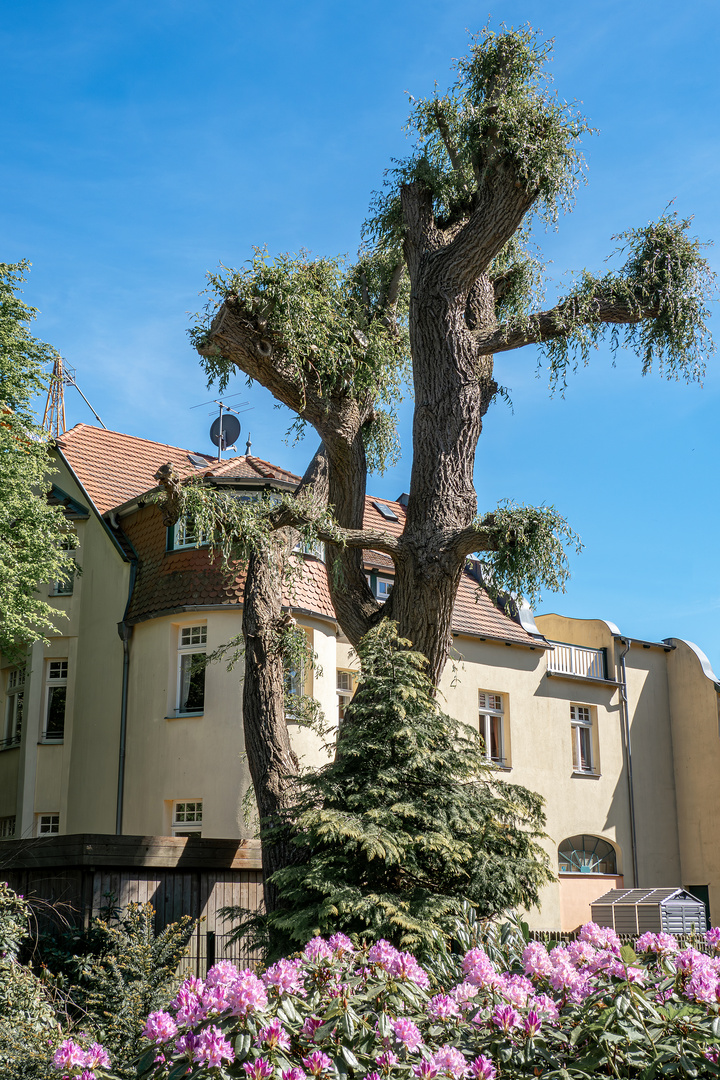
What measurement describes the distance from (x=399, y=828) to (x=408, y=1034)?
5.95m

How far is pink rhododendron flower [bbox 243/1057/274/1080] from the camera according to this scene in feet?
12.1

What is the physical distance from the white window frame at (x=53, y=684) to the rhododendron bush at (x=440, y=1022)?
18157 millimetres

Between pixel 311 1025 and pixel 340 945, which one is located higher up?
pixel 340 945

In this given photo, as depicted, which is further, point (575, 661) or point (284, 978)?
point (575, 661)

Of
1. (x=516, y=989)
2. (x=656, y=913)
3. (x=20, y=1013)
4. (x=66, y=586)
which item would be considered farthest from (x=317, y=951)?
(x=66, y=586)

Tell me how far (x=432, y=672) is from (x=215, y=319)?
15.6ft

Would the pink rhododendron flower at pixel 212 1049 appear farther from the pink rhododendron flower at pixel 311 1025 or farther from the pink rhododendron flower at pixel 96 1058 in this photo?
the pink rhododendron flower at pixel 96 1058

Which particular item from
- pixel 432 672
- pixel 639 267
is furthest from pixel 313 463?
pixel 639 267

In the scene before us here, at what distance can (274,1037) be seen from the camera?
3.85 m

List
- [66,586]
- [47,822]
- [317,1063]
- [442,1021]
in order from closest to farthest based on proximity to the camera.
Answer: [317,1063] → [442,1021] → [47,822] → [66,586]

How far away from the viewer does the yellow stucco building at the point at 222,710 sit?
735 inches

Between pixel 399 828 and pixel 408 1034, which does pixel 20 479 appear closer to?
pixel 399 828

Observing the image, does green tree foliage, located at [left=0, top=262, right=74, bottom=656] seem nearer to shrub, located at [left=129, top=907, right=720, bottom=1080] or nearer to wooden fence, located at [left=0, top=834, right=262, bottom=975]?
wooden fence, located at [left=0, top=834, right=262, bottom=975]

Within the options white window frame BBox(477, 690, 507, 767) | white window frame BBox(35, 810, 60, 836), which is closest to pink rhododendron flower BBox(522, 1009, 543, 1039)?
white window frame BBox(35, 810, 60, 836)
